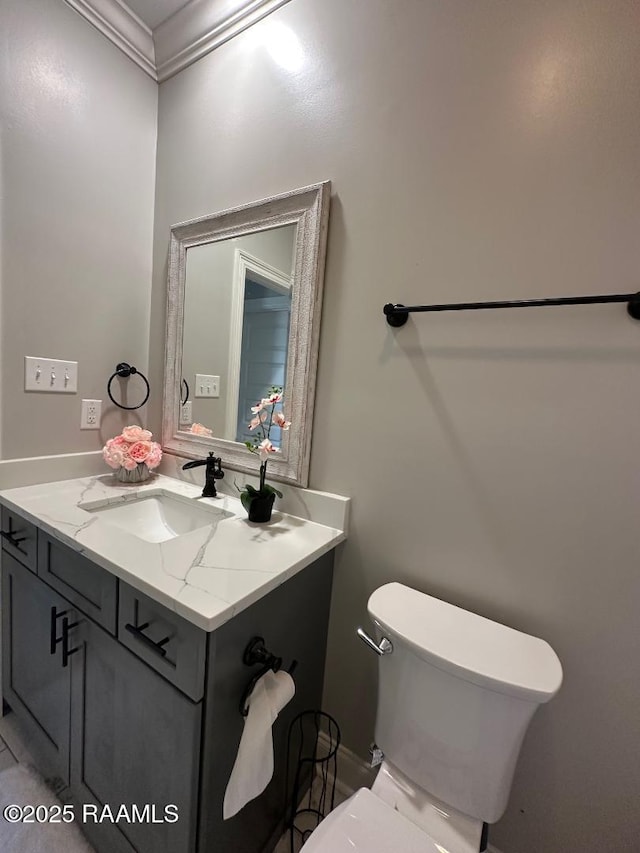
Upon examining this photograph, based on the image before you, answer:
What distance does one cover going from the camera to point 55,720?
105 cm

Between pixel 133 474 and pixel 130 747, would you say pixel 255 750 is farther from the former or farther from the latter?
pixel 133 474

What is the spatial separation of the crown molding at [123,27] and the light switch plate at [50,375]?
1.20 m

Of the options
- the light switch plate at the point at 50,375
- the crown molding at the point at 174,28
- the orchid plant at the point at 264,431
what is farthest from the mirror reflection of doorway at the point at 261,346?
the crown molding at the point at 174,28

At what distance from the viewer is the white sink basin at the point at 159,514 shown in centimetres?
120

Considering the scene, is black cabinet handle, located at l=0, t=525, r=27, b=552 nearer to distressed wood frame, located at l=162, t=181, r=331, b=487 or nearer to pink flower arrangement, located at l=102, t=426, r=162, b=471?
pink flower arrangement, located at l=102, t=426, r=162, b=471

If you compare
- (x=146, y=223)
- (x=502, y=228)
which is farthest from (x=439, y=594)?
(x=146, y=223)

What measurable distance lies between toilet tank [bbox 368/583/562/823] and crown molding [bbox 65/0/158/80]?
212cm

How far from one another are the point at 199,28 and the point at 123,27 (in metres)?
0.29

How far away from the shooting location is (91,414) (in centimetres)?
141

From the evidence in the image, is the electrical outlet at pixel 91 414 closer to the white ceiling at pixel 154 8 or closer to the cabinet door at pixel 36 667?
the cabinet door at pixel 36 667

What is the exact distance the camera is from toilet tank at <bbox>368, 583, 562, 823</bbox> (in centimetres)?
68

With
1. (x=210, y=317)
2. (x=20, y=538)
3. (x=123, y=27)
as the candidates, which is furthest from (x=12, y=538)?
(x=123, y=27)

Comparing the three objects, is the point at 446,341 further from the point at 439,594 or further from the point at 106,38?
the point at 106,38

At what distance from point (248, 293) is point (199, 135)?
694 millimetres
